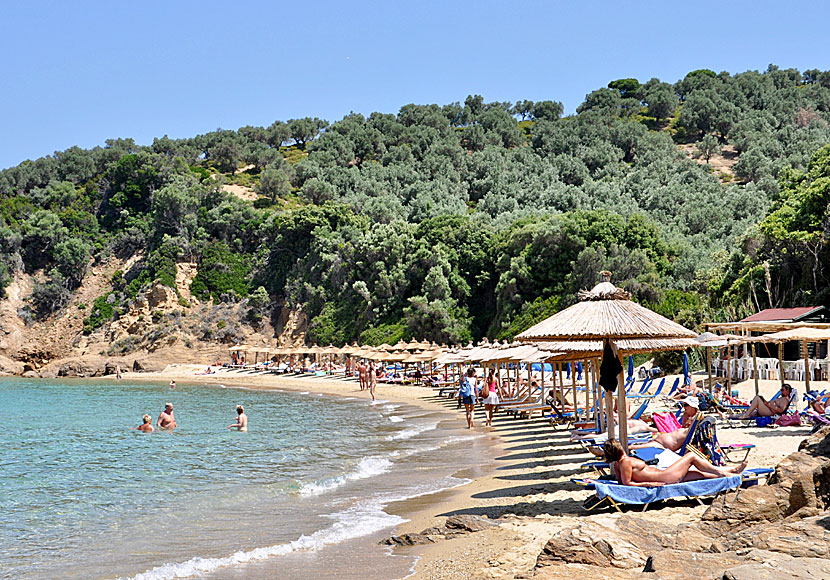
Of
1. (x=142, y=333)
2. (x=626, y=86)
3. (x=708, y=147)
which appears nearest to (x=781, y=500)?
(x=142, y=333)

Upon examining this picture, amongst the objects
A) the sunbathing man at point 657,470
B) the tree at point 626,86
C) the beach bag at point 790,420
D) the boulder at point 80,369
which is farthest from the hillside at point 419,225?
the sunbathing man at point 657,470

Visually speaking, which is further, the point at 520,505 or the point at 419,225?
the point at 419,225

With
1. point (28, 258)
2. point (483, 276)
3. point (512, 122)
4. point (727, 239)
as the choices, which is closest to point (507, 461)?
point (483, 276)

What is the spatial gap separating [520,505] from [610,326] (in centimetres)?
229

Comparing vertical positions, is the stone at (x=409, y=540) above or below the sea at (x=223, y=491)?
above

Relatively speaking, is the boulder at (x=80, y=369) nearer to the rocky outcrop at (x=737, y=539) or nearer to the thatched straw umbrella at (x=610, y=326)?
the thatched straw umbrella at (x=610, y=326)

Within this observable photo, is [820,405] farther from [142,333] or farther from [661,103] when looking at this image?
[661,103]

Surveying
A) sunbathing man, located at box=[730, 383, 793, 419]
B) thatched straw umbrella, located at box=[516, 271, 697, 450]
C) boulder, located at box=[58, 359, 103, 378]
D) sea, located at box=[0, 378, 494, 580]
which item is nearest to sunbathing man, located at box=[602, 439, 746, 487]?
thatched straw umbrella, located at box=[516, 271, 697, 450]

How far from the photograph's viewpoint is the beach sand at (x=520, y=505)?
6330mm

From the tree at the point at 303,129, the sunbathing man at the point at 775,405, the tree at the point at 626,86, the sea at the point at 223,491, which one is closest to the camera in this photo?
the sea at the point at 223,491

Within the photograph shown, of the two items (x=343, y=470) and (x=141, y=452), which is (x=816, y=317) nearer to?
(x=343, y=470)

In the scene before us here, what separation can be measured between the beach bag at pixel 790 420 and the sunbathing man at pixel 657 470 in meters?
6.19

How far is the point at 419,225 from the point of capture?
52625 millimetres

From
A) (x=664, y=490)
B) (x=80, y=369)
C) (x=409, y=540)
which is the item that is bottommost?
(x=80, y=369)
